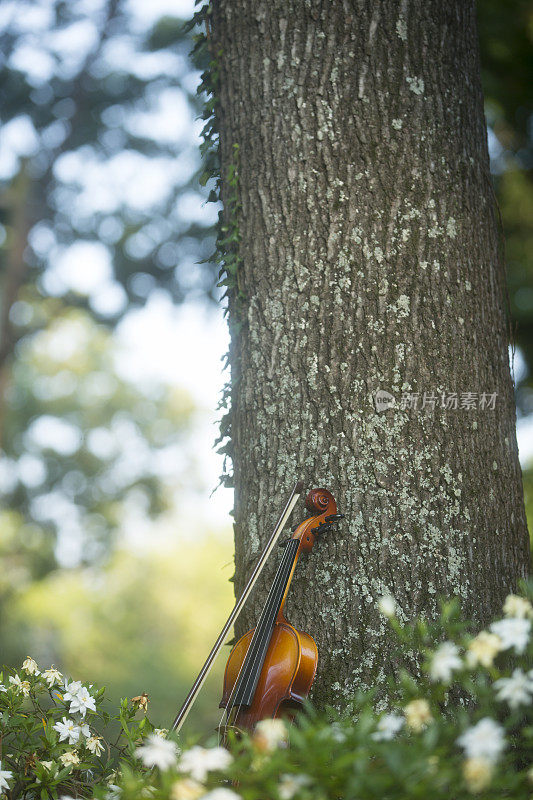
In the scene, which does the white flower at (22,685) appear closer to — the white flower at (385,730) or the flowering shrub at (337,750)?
the flowering shrub at (337,750)

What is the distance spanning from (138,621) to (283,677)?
2011cm

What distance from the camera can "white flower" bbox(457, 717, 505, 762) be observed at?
995 millimetres

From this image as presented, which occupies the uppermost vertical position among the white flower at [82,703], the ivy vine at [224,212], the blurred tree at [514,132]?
the blurred tree at [514,132]

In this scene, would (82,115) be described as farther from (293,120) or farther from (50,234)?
(293,120)

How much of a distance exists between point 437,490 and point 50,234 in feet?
26.7

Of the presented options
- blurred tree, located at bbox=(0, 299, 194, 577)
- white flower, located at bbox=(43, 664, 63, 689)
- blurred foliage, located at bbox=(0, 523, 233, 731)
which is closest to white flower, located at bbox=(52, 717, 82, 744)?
white flower, located at bbox=(43, 664, 63, 689)

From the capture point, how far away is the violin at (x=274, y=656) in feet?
5.30

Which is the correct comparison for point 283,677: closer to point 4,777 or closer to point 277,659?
point 277,659

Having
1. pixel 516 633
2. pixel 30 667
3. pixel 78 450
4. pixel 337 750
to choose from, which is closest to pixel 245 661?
pixel 337 750

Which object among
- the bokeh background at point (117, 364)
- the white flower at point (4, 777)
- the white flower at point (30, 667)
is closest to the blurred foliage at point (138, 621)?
the bokeh background at point (117, 364)

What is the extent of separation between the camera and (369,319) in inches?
77.3

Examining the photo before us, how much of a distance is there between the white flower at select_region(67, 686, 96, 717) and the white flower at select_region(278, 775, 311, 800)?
0.83 metres

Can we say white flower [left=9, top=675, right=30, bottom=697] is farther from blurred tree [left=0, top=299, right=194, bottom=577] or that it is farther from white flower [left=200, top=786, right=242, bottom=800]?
blurred tree [left=0, top=299, right=194, bottom=577]

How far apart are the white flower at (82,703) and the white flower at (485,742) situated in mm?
1067
